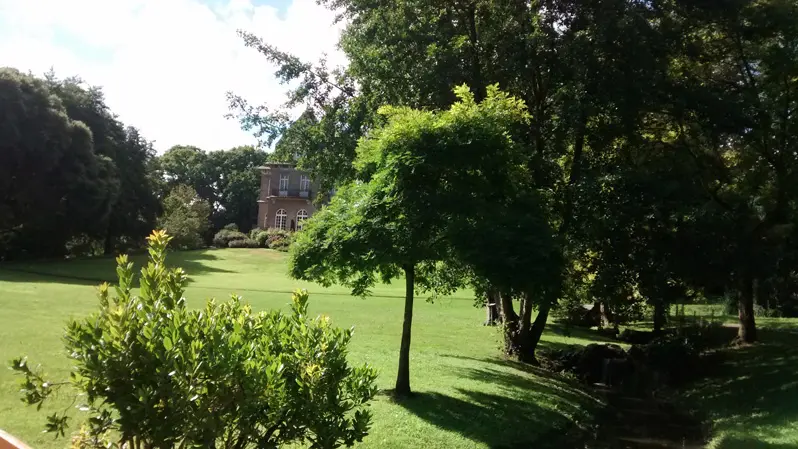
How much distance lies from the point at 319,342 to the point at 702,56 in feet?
60.8

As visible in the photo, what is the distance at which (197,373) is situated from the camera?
488 cm

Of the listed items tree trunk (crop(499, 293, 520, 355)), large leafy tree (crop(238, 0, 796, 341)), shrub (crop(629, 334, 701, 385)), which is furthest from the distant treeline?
shrub (crop(629, 334, 701, 385))

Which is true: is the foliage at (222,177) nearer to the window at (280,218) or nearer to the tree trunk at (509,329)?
the window at (280,218)

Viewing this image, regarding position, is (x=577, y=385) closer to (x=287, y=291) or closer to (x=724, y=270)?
(x=724, y=270)

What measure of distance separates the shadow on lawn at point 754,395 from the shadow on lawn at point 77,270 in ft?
78.6

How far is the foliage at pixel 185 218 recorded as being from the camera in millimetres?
64188

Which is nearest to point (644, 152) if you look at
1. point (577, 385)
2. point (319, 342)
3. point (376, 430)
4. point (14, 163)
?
point (577, 385)

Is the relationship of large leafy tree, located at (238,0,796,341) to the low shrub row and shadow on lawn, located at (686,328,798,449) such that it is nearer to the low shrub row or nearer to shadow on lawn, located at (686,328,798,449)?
shadow on lawn, located at (686,328,798,449)

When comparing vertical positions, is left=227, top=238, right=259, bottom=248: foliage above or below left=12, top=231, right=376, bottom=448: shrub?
above

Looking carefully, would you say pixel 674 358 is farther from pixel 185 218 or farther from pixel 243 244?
pixel 243 244

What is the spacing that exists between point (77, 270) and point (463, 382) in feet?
112

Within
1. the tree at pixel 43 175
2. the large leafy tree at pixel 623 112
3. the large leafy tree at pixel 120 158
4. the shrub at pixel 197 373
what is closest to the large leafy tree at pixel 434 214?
the large leafy tree at pixel 623 112

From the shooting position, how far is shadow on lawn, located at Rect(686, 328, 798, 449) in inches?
487

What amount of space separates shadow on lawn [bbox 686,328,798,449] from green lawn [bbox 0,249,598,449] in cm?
303
